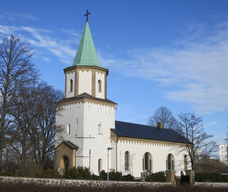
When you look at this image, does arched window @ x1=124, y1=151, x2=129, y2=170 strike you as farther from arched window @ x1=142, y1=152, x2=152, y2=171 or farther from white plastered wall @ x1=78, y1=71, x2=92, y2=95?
white plastered wall @ x1=78, y1=71, x2=92, y2=95

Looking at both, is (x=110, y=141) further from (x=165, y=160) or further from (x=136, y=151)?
(x=165, y=160)

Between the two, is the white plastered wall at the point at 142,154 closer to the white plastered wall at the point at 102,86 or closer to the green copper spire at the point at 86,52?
the white plastered wall at the point at 102,86

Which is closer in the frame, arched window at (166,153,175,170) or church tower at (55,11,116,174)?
church tower at (55,11,116,174)

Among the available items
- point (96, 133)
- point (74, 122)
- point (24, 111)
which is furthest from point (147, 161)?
point (24, 111)

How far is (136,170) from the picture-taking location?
34375 mm

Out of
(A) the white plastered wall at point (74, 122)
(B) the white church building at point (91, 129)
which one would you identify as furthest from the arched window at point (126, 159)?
(A) the white plastered wall at point (74, 122)

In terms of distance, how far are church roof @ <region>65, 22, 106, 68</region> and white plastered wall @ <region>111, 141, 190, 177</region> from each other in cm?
965

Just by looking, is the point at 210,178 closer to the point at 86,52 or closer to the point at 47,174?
the point at 47,174

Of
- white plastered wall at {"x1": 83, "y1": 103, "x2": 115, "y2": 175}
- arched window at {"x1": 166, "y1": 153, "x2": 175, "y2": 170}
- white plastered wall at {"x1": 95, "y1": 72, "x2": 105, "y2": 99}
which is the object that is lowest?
arched window at {"x1": 166, "y1": 153, "x2": 175, "y2": 170}

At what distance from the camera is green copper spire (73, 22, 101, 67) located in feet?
107

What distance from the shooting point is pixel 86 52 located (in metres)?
33.2

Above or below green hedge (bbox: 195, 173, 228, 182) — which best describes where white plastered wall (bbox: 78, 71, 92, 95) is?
above

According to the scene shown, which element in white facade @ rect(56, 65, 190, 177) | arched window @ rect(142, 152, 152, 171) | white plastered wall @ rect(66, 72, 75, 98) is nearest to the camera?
white facade @ rect(56, 65, 190, 177)

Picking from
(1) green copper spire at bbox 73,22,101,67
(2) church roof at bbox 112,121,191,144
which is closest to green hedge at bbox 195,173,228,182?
(2) church roof at bbox 112,121,191,144
